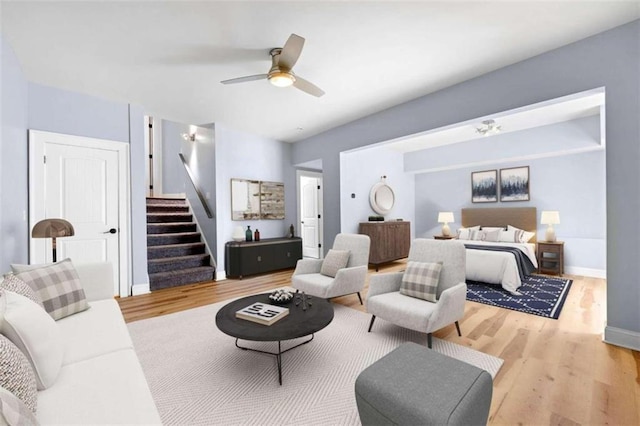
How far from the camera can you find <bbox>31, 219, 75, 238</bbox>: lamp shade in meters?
2.58

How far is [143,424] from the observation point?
101 cm

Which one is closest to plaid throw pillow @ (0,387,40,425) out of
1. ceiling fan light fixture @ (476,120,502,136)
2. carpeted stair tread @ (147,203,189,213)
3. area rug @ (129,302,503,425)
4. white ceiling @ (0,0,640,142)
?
area rug @ (129,302,503,425)

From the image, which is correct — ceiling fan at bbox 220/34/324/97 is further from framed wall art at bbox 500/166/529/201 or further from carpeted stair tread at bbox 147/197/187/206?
framed wall art at bbox 500/166/529/201

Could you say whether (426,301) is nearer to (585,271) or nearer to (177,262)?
(177,262)

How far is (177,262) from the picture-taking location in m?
4.76

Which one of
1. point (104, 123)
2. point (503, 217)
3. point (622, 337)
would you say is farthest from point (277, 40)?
point (503, 217)

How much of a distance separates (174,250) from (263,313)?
3.55 metres

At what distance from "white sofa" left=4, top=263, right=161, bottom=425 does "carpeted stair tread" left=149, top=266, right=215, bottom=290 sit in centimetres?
233

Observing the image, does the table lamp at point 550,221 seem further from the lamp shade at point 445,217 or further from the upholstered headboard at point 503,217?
the lamp shade at point 445,217

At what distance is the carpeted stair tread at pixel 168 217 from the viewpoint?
5.31m

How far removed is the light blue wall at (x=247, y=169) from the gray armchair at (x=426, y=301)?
3333mm

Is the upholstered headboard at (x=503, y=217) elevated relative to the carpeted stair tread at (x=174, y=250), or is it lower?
elevated

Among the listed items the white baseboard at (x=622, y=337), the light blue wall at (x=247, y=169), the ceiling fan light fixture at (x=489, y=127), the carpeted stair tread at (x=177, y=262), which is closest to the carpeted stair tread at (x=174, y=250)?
the carpeted stair tread at (x=177, y=262)

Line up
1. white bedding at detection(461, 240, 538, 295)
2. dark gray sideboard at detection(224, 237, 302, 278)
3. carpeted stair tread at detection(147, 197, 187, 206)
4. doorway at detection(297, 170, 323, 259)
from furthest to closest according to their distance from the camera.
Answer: doorway at detection(297, 170, 323, 259) → carpeted stair tread at detection(147, 197, 187, 206) → dark gray sideboard at detection(224, 237, 302, 278) → white bedding at detection(461, 240, 538, 295)
